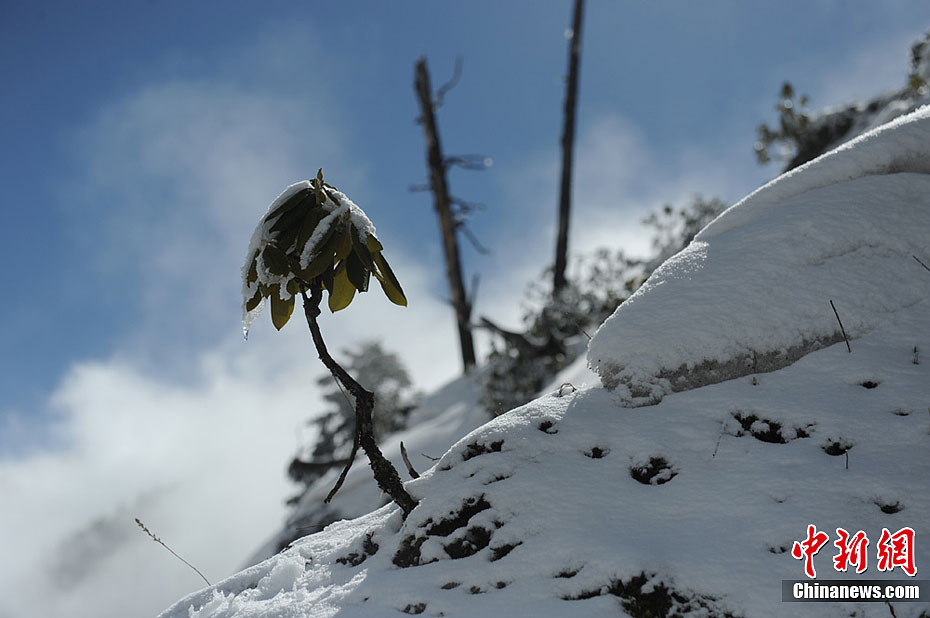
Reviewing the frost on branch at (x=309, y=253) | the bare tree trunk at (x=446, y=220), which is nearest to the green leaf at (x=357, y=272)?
the frost on branch at (x=309, y=253)

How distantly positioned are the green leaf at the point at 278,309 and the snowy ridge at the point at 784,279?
3.51ft

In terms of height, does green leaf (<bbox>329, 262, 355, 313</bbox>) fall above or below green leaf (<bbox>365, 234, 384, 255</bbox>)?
below

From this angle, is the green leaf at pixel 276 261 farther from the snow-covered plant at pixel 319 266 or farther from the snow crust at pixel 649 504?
the snow crust at pixel 649 504

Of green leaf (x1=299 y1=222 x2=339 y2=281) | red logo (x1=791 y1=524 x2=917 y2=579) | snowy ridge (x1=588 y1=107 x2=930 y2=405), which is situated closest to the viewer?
red logo (x1=791 y1=524 x2=917 y2=579)

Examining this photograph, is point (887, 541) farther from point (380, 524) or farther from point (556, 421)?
point (380, 524)

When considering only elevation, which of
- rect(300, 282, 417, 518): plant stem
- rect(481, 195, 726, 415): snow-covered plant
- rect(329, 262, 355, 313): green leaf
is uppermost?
rect(481, 195, 726, 415): snow-covered plant

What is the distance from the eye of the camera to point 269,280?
6.81 ft

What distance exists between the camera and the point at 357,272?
6.73ft

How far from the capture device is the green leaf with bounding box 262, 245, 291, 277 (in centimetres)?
201

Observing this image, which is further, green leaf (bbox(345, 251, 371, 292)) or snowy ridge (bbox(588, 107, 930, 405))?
snowy ridge (bbox(588, 107, 930, 405))

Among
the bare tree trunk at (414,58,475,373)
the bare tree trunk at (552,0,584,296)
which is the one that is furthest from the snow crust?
the bare tree trunk at (552,0,584,296)

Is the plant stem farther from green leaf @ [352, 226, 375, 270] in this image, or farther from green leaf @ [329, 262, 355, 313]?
green leaf @ [352, 226, 375, 270]

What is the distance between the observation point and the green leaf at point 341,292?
2098 mm

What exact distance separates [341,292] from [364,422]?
43 cm
